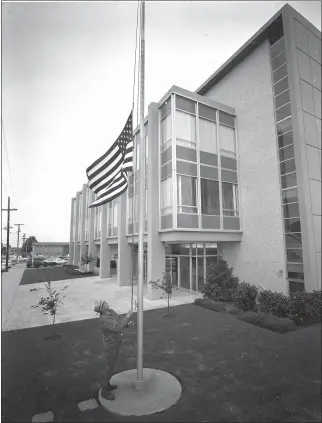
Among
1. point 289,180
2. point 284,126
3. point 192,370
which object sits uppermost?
point 284,126

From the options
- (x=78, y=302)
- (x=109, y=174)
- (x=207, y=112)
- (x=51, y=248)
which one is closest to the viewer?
(x=109, y=174)

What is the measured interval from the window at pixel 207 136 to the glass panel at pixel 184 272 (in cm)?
751

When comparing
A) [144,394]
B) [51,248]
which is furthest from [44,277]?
[51,248]

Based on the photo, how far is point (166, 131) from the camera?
15.2 metres

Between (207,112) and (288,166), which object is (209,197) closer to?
(288,166)

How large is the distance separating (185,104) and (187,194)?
17.3 ft

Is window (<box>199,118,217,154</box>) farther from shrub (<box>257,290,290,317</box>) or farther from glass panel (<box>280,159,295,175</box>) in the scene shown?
shrub (<box>257,290,290,317</box>)

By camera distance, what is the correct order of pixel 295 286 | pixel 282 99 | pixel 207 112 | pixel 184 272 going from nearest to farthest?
pixel 295 286 → pixel 282 99 → pixel 207 112 → pixel 184 272

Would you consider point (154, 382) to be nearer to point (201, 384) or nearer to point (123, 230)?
point (201, 384)

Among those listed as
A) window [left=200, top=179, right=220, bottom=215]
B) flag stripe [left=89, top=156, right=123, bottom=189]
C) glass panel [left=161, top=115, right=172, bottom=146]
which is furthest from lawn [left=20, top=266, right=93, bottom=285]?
flag stripe [left=89, top=156, right=123, bottom=189]

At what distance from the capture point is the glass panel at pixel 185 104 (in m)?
14.7

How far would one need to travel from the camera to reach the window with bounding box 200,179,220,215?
1457cm

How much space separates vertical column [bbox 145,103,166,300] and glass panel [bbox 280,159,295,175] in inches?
267

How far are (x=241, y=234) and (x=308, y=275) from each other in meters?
5.57
